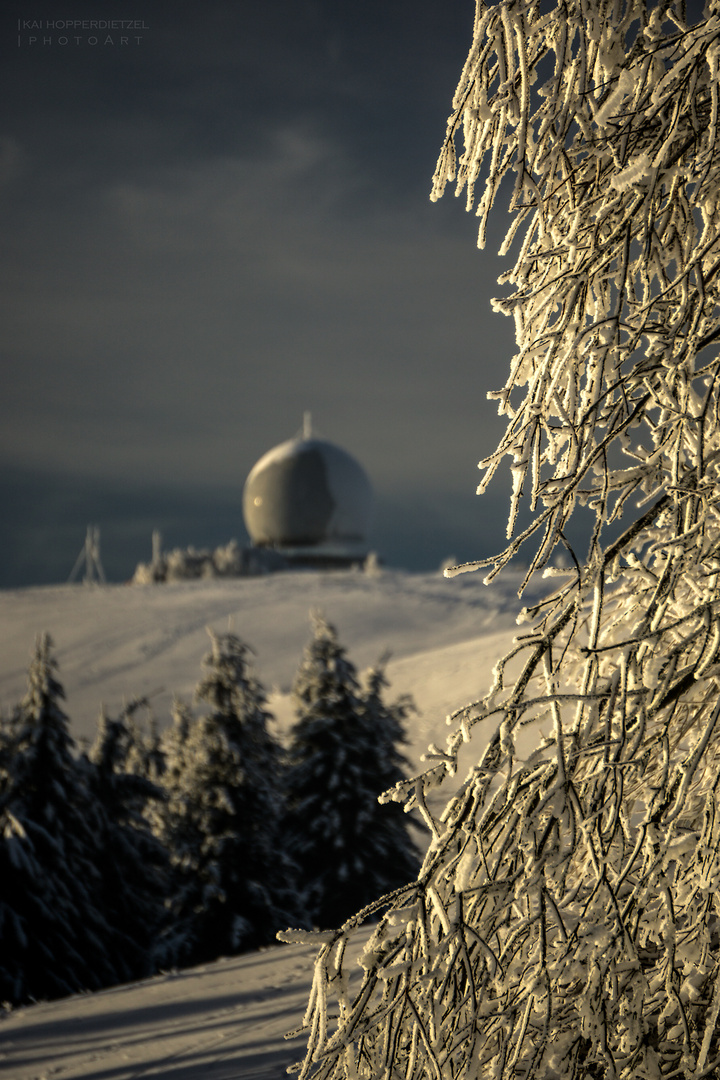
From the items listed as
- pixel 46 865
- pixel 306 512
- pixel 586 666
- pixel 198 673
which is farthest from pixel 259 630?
pixel 586 666

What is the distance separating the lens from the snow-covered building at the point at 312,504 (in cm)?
6806

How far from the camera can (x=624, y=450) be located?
2246 millimetres

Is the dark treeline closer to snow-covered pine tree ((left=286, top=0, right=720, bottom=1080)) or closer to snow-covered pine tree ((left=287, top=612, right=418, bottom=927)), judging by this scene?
snow-covered pine tree ((left=287, top=612, right=418, bottom=927))

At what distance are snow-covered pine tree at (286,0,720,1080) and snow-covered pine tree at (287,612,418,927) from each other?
13213 mm

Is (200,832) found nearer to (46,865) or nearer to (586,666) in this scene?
(46,865)

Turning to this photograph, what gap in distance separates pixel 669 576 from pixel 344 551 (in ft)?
221

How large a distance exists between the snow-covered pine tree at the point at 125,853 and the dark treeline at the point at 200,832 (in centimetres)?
3

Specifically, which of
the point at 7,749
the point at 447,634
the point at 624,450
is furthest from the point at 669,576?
the point at 447,634

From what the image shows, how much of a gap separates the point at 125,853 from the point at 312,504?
178 ft

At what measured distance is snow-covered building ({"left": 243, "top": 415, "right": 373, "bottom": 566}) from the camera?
223ft

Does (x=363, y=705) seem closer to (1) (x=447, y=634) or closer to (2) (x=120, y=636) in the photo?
(1) (x=447, y=634)

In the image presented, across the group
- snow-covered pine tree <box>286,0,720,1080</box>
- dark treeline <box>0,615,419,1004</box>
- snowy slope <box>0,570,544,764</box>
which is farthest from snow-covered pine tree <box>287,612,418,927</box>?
snow-covered pine tree <box>286,0,720,1080</box>

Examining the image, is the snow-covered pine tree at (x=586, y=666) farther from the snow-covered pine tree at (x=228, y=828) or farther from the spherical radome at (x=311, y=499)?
the spherical radome at (x=311, y=499)

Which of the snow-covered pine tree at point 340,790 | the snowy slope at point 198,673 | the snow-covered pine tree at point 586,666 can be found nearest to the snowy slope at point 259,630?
the snowy slope at point 198,673
